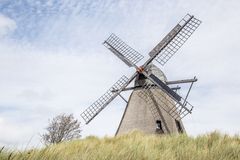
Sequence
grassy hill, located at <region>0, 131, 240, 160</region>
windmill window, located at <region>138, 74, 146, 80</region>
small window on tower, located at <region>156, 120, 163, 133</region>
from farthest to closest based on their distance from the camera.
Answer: windmill window, located at <region>138, 74, 146, 80</region> → small window on tower, located at <region>156, 120, 163, 133</region> → grassy hill, located at <region>0, 131, 240, 160</region>

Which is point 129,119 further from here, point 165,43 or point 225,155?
point 225,155

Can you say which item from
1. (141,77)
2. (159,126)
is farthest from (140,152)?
(141,77)

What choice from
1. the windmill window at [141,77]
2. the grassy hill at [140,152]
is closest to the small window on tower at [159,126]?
the windmill window at [141,77]

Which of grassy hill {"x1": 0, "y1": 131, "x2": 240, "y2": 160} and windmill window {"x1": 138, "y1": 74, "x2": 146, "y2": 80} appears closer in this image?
grassy hill {"x1": 0, "y1": 131, "x2": 240, "y2": 160}

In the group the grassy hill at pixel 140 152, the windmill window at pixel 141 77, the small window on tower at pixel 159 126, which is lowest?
the grassy hill at pixel 140 152

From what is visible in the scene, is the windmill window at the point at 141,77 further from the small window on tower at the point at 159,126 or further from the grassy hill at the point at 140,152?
the grassy hill at the point at 140,152

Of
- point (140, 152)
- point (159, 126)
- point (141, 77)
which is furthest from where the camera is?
point (141, 77)

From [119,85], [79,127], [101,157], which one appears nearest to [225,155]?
[101,157]

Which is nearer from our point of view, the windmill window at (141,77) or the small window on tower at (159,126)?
the small window on tower at (159,126)

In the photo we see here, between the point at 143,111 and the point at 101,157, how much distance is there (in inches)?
644

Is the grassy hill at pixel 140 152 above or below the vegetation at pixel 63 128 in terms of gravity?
below

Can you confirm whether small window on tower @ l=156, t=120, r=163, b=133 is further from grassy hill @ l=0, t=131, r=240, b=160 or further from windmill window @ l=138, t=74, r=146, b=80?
grassy hill @ l=0, t=131, r=240, b=160

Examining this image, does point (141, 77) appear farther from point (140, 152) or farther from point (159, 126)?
point (140, 152)

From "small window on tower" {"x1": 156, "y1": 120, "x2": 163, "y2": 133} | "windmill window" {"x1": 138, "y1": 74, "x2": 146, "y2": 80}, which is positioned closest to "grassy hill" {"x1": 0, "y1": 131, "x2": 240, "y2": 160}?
"small window on tower" {"x1": 156, "y1": 120, "x2": 163, "y2": 133}
